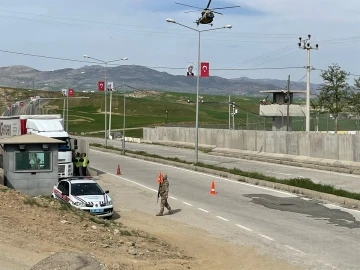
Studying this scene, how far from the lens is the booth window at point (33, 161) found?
23.7 m

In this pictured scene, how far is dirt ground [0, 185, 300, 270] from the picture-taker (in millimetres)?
12328

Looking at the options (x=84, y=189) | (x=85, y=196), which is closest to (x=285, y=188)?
(x=84, y=189)

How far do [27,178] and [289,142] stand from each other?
90.1ft

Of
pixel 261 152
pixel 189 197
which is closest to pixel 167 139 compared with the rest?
pixel 261 152

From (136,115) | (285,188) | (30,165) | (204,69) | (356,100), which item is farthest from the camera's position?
(136,115)

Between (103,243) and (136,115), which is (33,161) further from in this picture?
(136,115)

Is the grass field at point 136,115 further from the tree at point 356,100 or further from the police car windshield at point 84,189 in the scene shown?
the police car windshield at point 84,189

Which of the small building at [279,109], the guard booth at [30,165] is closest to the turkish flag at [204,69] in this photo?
the guard booth at [30,165]

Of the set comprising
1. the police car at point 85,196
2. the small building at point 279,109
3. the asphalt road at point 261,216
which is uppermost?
the small building at point 279,109

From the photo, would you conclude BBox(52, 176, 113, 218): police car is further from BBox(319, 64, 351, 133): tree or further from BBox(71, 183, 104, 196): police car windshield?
BBox(319, 64, 351, 133): tree

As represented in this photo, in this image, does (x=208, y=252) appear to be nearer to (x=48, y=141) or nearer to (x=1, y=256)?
(x=1, y=256)

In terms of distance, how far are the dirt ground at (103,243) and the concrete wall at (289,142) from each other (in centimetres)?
2316

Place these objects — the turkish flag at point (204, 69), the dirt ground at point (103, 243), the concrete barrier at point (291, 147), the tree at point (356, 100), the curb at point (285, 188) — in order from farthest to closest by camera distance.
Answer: the tree at point (356, 100) → the turkish flag at point (204, 69) → the concrete barrier at point (291, 147) → the curb at point (285, 188) → the dirt ground at point (103, 243)

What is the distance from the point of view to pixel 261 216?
67.3 feet
